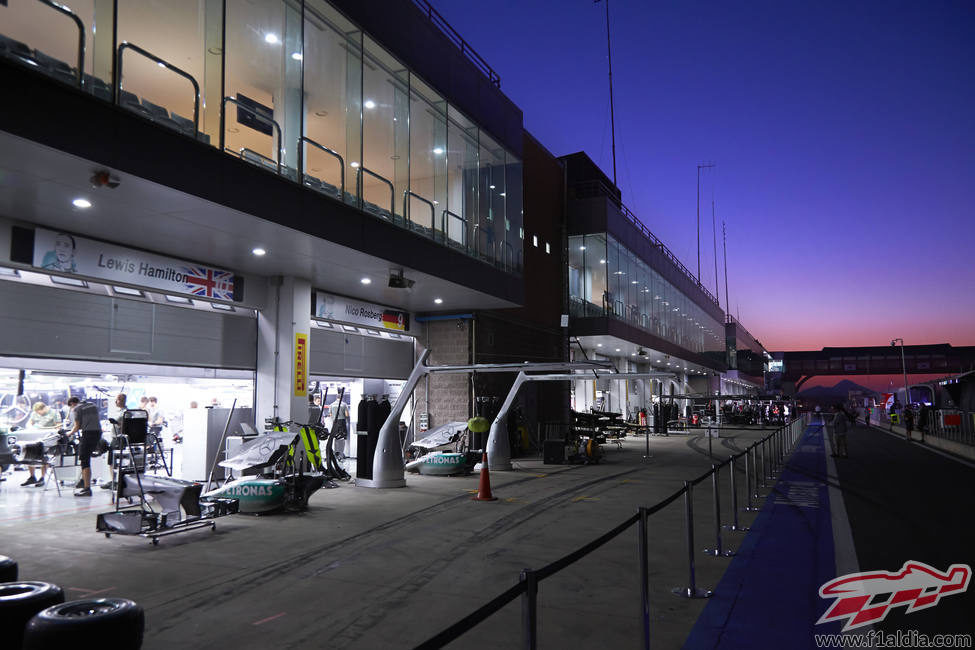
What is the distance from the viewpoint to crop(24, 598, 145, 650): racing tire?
3.34 meters

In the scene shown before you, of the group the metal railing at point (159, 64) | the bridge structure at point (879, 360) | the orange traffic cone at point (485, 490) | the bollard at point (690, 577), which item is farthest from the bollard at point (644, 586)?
the bridge structure at point (879, 360)

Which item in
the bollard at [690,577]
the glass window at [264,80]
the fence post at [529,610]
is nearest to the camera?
the fence post at [529,610]

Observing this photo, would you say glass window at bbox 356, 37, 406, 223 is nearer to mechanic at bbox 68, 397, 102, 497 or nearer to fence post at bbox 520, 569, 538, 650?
mechanic at bbox 68, 397, 102, 497

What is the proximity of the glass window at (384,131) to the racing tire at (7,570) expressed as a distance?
9880 mm

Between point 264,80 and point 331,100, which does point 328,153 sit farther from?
point 331,100

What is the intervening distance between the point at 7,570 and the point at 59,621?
139cm

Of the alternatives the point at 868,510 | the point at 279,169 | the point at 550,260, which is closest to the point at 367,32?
the point at 279,169

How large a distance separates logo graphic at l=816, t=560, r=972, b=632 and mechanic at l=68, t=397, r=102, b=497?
12.3 meters

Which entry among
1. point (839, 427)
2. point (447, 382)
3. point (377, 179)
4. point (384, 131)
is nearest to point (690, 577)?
point (377, 179)

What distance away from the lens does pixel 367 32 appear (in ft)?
43.4

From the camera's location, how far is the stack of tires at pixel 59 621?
335 centimetres

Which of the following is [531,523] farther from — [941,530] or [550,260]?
[550,260]

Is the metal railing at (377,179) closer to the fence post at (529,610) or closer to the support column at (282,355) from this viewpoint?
the support column at (282,355)

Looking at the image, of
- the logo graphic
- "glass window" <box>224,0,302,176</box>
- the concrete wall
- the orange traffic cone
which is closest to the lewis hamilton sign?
"glass window" <box>224,0,302,176</box>
